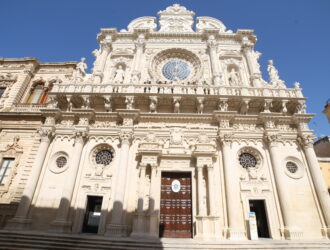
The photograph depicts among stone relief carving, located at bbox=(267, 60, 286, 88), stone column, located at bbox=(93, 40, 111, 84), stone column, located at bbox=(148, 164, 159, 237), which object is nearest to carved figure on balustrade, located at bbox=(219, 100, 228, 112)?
stone relief carving, located at bbox=(267, 60, 286, 88)

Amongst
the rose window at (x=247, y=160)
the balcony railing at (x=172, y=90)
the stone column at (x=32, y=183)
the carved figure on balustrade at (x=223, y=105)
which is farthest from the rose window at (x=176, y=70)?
the stone column at (x=32, y=183)

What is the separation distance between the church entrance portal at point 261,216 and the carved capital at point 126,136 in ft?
25.0

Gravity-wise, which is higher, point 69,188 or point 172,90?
point 172,90

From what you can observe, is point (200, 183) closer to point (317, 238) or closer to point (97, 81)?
point (317, 238)

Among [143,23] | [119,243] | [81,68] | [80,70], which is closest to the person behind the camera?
[119,243]

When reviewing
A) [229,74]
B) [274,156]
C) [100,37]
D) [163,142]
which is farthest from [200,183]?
[100,37]

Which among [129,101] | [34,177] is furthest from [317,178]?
[34,177]

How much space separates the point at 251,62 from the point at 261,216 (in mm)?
10785

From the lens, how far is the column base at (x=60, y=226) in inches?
355

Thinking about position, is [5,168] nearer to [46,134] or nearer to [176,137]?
[46,134]

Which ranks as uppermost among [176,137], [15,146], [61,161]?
[176,137]

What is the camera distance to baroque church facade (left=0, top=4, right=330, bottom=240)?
940cm

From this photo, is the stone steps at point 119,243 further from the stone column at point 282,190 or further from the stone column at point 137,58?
the stone column at point 137,58

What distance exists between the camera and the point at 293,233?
881 cm
